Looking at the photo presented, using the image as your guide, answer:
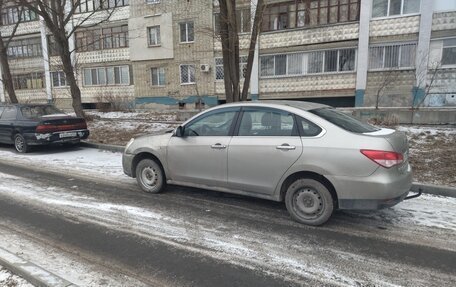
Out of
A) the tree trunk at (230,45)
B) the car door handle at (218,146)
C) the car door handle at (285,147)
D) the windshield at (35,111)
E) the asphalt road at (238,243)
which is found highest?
the tree trunk at (230,45)

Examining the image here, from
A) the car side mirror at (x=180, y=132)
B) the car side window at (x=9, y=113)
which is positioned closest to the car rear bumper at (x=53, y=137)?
the car side window at (x=9, y=113)

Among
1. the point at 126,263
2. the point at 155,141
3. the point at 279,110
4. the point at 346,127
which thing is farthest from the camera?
the point at 155,141

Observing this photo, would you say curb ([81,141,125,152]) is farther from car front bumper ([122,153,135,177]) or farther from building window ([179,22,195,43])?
building window ([179,22,195,43])

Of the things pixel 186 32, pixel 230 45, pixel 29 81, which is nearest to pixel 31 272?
pixel 230 45

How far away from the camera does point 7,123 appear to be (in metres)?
10.2

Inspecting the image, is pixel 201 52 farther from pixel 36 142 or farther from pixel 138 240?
pixel 138 240

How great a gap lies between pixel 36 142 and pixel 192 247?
7858 millimetres

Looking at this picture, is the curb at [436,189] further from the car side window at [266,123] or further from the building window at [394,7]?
the building window at [394,7]

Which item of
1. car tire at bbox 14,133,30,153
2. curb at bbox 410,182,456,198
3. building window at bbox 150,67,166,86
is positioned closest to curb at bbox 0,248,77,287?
curb at bbox 410,182,456,198

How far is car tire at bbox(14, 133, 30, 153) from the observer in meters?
9.77

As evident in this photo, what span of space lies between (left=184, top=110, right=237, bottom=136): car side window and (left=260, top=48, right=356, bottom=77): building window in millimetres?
16376

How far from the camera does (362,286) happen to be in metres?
2.94

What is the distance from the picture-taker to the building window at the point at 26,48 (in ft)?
100

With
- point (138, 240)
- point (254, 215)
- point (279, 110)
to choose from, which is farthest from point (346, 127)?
point (138, 240)
